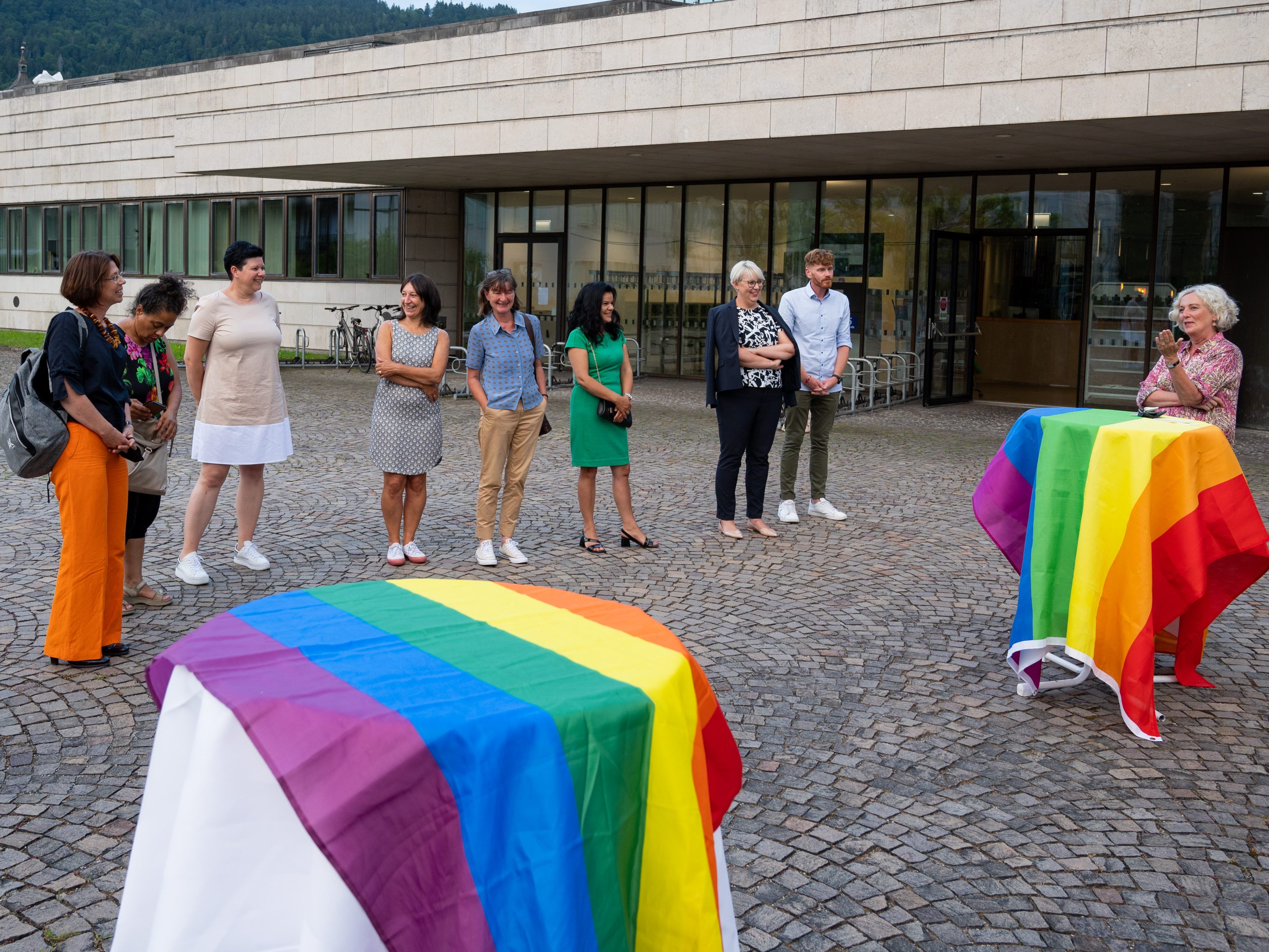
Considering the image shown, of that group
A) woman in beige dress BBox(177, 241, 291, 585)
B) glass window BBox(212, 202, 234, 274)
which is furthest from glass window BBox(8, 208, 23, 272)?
woman in beige dress BBox(177, 241, 291, 585)

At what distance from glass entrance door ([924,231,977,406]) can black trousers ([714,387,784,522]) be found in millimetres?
10246

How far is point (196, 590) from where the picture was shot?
6.72m

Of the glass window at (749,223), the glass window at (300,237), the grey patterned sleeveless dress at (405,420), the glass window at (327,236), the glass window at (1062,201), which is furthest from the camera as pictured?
the glass window at (300,237)

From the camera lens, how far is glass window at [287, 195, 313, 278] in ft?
90.6

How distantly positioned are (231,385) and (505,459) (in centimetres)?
174

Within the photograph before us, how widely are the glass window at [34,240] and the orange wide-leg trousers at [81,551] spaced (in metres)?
34.1

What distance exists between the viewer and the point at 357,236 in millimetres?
26469

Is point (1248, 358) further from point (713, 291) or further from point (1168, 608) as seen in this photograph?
point (1168, 608)

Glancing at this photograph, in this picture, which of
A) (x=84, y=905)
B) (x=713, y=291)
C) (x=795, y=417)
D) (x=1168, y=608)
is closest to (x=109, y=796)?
(x=84, y=905)

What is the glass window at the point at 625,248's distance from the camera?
22.9m

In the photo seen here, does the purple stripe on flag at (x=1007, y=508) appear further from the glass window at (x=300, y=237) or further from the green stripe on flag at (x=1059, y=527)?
the glass window at (x=300, y=237)

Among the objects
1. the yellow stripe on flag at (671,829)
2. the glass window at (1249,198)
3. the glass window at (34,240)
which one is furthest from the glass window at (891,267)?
the glass window at (34,240)

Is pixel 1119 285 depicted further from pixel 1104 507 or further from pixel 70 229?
pixel 70 229

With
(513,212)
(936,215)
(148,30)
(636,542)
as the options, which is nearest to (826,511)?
(636,542)
